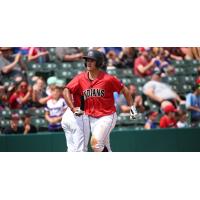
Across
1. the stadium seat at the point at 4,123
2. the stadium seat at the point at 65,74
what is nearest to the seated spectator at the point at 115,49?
the stadium seat at the point at 65,74

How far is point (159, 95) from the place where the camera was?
14.6 metres

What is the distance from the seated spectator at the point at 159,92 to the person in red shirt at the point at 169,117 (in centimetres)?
9

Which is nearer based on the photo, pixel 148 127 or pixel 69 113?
pixel 69 113

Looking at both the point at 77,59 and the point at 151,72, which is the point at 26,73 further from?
the point at 151,72

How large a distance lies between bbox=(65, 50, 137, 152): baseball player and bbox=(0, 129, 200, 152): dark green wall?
8.06ft

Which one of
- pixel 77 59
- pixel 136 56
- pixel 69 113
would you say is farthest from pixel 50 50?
pixel 69 113

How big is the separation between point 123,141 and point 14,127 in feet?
7.02

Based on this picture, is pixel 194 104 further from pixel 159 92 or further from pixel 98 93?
pixel 98 93

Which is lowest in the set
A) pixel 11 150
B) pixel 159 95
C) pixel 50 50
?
pixel 11 150

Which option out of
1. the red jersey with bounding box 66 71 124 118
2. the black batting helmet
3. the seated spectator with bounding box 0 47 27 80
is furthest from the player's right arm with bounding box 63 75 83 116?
the seated spectator with bounding box 0 47 27 80

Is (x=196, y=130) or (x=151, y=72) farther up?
(x=151, y=72)

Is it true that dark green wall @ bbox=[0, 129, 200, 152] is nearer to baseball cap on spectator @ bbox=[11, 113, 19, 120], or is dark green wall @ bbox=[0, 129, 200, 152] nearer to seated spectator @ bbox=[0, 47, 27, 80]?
baseball cap on spectator @ bbox=[11, 113, 19, 120]

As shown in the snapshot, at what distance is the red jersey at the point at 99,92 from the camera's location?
466 inches

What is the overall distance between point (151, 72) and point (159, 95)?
1.58 ft
